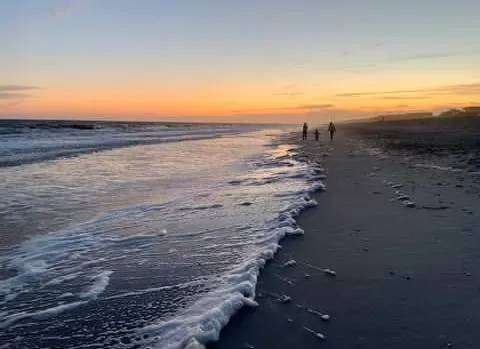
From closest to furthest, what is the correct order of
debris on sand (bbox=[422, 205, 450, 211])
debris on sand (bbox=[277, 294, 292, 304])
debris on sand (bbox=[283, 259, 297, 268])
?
debris on sand (bbox=[277, 294, 292, 304])
debris on sand (bbox=[283, 259, 297, 268])
debris on sand (bbox=[422, 205, 450, 211])

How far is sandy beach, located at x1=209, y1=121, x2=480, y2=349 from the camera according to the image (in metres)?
4.55

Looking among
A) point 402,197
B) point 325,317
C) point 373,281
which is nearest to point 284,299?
point 325,317

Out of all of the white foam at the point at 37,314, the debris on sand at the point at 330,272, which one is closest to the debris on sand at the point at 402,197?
the debris on sand at the point at 330,272

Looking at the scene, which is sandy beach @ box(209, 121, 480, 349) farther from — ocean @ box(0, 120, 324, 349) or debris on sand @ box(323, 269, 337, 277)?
ocean @ box(0, 120, 324, 349)

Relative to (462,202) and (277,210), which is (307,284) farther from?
(462,202)

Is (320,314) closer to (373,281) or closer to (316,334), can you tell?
(316,334)

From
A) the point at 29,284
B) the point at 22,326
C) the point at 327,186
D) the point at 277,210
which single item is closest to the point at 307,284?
the point at 22,326

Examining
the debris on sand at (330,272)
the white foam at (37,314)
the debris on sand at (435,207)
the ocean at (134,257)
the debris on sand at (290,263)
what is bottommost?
the white foam at (37,314)

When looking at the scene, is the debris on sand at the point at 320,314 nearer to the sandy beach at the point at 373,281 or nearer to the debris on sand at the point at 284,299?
the sandy beach at the point at 373,281

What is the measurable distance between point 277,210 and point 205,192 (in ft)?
12.0

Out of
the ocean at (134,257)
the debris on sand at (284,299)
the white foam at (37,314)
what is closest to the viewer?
the ocean at (134,257)

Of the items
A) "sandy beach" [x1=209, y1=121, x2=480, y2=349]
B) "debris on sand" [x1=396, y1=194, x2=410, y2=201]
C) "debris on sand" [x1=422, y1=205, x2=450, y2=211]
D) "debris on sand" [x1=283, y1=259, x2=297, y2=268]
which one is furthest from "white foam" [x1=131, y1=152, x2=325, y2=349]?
"debris on sand" [x1=396, y1=194, x2=410, y2=201]

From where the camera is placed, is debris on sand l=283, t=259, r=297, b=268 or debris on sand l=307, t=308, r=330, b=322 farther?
debris on sand l=283, t=259, r=297, b=268

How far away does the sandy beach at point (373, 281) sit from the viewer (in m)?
4.55
